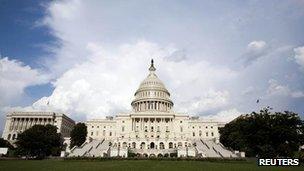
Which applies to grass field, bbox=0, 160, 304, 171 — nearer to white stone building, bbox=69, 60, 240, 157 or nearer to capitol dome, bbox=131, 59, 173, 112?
white stone building, bbox=69, 60, 240, 157

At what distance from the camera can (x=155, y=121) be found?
120 m

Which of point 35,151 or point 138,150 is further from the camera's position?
point 138,150

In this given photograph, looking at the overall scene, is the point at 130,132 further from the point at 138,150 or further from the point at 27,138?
the point at 27,138

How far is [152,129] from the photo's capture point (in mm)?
118750

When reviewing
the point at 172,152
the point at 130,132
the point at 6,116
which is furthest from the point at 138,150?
the point at 6,116

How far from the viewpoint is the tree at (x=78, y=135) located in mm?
115031

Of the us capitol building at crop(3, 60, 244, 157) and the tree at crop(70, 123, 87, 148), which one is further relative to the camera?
the tree at crop(70, 123, 87, 148)

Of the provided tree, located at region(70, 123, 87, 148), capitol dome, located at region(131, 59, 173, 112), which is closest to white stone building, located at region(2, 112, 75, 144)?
tree, located at region(70, 123, 87, 148)

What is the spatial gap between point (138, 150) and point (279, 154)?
4446 cm

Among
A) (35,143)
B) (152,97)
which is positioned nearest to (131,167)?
(35,143)

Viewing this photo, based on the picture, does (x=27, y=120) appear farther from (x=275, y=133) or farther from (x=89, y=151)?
(x=275, y=133)

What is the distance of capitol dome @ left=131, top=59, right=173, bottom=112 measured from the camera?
435 ft

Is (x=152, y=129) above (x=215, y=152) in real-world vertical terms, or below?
above

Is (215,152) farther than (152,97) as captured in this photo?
No
